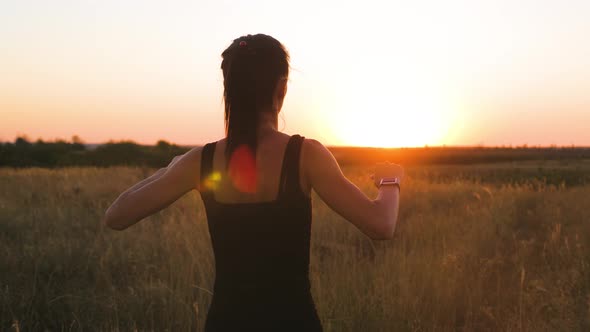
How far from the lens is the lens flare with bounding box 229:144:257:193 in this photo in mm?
1480

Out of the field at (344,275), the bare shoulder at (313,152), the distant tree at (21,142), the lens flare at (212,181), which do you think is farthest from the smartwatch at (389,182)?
the distant tree at (21,142)

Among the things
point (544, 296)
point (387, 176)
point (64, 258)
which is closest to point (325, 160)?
point (387, 176)

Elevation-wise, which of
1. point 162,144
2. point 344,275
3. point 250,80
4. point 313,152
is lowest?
point 344,275

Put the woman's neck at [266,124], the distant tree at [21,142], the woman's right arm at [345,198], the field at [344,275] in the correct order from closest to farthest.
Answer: the woman's right arm at [345,198] < the woman's neck at [266,124] < the field at [344,275] < the distant tree at [21,142]

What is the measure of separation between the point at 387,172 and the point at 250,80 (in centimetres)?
54

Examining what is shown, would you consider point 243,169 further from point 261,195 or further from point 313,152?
point 313,152

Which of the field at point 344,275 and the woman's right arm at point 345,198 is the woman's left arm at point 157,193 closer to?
the woman's right arm at point 345,198

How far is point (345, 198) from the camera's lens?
1398mm

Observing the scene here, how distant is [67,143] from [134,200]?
41.9m

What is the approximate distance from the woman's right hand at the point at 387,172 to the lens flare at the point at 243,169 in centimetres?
41

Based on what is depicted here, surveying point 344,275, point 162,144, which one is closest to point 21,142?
point 162,144

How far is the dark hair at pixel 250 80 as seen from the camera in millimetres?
1478

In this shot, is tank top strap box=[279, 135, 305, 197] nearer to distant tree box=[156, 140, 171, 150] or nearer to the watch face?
the watch face

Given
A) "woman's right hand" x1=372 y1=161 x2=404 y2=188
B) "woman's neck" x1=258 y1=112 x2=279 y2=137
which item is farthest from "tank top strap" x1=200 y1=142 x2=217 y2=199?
"woman's right hand" x1=372 y1=161 x2=404 y2=188
